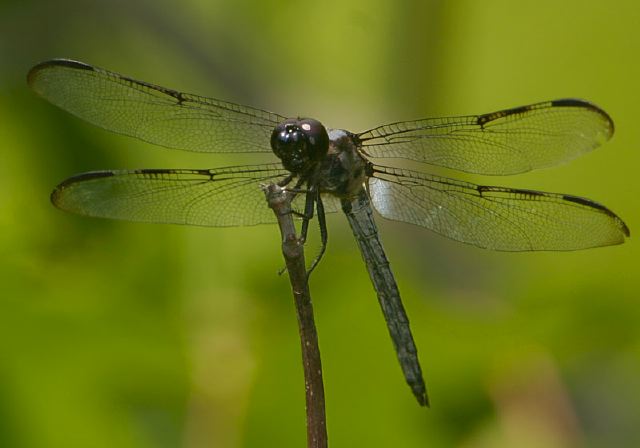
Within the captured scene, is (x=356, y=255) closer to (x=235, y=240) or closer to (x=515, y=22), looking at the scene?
(x=235, y=240)

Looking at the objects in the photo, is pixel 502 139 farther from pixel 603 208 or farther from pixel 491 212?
pixel 603 208

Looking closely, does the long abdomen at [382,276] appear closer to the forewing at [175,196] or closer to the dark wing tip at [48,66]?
the forewing at [175,196]

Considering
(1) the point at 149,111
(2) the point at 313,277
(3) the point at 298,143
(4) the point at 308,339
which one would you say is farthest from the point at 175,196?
(4) the point at 308,339

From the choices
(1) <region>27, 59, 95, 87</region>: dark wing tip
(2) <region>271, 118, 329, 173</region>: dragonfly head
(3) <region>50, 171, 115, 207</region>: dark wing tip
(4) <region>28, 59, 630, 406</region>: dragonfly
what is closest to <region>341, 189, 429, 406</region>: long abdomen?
(4) <region>28, 59, 630, 406</region>: dragonfly

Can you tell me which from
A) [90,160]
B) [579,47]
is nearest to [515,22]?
[579,47]

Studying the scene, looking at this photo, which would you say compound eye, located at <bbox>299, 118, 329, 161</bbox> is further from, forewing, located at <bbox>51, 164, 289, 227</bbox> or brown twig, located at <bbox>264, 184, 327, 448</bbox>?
brown twig, located at <bbox>264, 184, 327, 448</bbox>
